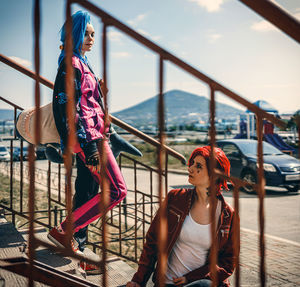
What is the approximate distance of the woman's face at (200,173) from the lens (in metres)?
2.15

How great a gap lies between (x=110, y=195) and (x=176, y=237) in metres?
0.47

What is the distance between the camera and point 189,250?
2066mm

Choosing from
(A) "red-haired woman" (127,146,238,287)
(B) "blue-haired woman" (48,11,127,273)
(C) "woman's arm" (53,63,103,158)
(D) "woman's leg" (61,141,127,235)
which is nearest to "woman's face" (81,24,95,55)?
(B) "blue-haired woman" (48,11,127,273)

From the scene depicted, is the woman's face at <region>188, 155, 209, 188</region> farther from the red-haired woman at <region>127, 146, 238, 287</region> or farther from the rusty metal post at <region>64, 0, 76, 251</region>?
the rusty metal post at <region>64, 0, 76, 251</region>

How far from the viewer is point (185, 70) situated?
4.40 feet

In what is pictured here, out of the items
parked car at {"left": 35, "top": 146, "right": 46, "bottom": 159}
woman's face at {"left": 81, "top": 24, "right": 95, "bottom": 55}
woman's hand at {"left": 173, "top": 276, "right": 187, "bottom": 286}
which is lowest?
woman's hand at {"left": 173, "top": 276, "right": 187, "bottom": 286}

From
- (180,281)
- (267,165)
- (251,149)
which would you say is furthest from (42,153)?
(251,149)

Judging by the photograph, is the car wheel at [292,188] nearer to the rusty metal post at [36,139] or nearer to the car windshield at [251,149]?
the car windshield at [251,149]

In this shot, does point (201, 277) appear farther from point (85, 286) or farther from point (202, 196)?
point (85, 286)

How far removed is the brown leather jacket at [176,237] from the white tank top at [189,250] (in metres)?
0.04

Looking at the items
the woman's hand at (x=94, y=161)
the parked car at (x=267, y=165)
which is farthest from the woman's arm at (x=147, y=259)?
the parked car at (x=267, y=165)

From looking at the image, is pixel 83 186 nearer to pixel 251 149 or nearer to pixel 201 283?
pixel 201 283

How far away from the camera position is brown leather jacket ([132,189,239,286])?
2.00 metres

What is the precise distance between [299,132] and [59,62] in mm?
1497
